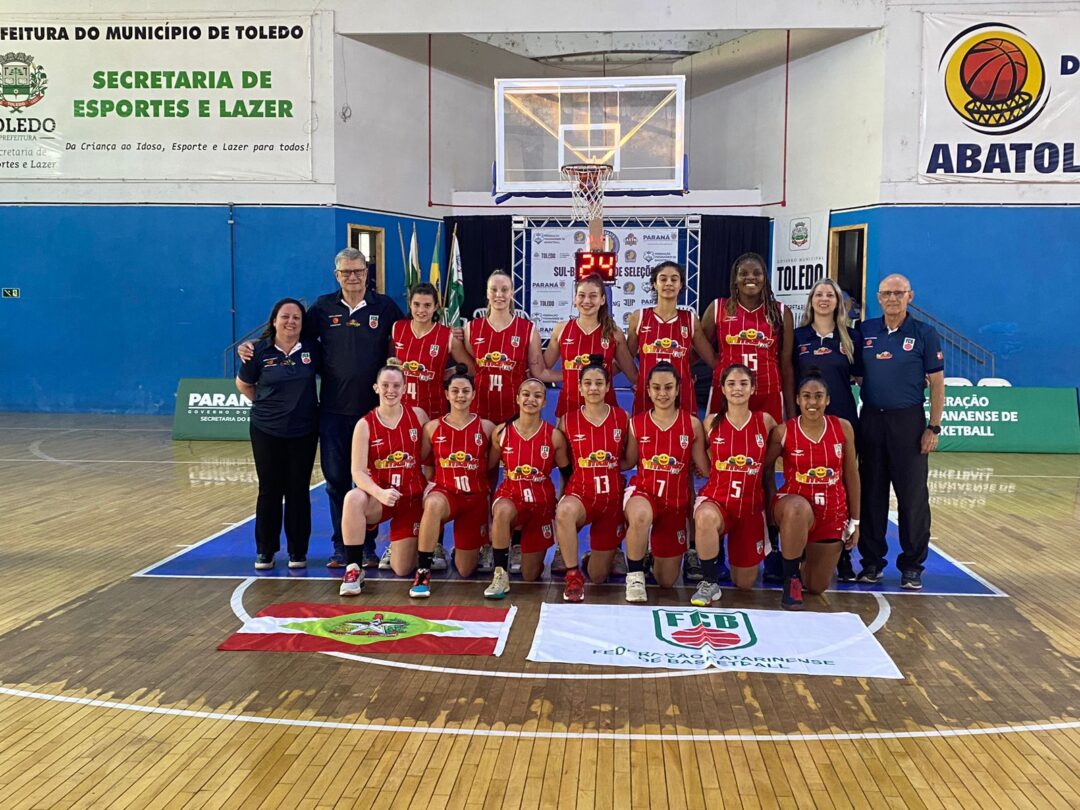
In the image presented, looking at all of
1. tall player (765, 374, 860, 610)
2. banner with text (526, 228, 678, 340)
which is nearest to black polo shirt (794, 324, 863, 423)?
tall player (765, 374, 860, 610)

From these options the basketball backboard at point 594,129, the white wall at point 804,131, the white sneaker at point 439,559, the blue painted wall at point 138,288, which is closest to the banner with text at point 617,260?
the white wall at point 804,131

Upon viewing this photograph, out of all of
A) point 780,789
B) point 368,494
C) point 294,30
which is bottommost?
point 780,789

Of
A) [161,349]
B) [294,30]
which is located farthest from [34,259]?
[294,30]

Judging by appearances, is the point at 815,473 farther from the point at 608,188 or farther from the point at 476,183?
the point at 476,183

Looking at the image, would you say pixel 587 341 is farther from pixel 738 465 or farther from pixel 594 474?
pixel 738 465

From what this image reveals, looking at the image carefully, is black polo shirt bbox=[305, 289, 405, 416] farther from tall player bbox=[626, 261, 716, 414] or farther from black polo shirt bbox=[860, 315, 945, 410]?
black polo shirt bbox=[860, 315, 945, 410]

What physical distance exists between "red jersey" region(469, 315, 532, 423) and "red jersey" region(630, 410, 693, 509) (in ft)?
3.20

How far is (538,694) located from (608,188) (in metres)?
11.6

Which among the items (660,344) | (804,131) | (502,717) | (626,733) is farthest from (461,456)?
(804,131)

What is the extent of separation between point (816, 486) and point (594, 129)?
33.9 feet

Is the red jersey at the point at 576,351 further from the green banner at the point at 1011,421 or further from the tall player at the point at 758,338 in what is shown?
the green banner at the point at 1011,421

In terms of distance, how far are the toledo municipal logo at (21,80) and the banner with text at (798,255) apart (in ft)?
37.3

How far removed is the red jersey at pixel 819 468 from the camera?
5.35 m

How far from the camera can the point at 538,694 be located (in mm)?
4043
